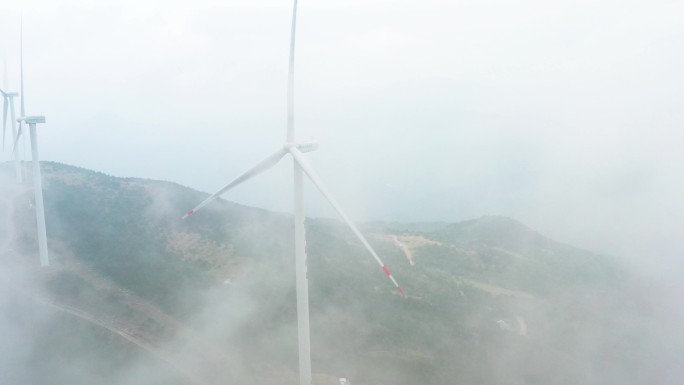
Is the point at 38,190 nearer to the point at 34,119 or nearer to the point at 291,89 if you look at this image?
the point at 34,119

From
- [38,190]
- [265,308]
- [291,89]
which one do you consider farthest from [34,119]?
[291,89]

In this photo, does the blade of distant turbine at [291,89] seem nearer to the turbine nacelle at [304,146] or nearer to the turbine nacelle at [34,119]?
the turbine nacelle at [304,146]

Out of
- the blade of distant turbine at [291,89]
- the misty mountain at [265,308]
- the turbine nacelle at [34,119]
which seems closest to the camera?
the blade of distant turbine at [291,89]

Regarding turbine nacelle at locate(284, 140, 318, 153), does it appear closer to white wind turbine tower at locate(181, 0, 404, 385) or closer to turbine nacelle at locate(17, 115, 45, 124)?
white wind turbine tower at locate(181, 0, 404, 385)

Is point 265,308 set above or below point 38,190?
below

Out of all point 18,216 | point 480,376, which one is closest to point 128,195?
point 18,216

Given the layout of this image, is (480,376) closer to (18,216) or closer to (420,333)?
(420,333)

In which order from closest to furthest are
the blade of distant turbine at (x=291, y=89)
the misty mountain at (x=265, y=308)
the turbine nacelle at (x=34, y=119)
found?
1. the blade of distant turbine at (x=291, y=89)
2. the misty mountain at (x=265, y=308)
3. the turbine nacelle at (x=34, y=119)

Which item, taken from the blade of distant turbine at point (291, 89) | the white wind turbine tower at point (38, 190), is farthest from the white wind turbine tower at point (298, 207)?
the white wind turbine tower at point (38, 190)

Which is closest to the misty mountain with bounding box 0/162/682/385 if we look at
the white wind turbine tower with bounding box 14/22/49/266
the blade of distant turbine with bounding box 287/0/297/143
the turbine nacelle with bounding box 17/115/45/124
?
the white wind turbine tower with bounding box 14/22/49/266
